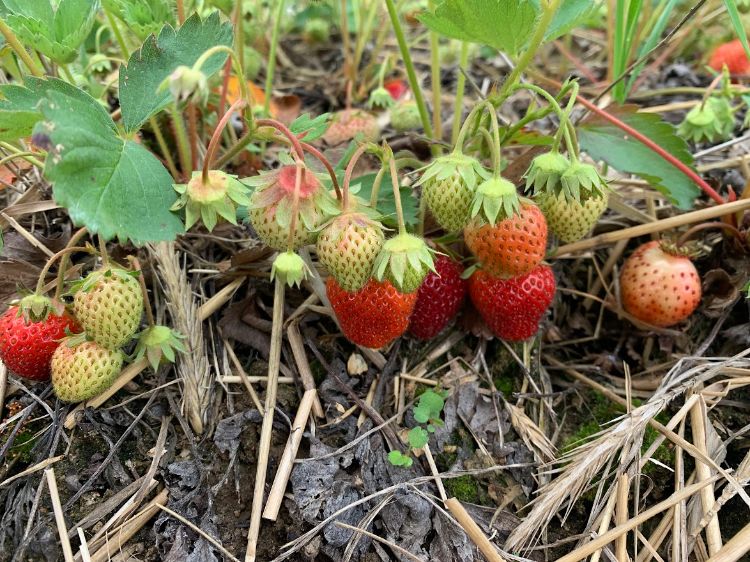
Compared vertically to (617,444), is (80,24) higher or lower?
higher

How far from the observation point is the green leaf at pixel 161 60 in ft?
4.54

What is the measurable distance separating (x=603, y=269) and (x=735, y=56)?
132 centimetres

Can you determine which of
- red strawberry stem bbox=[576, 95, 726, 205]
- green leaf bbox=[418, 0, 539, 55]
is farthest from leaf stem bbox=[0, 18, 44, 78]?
red strawberry stem bbox=[576, 95, 726, 205]

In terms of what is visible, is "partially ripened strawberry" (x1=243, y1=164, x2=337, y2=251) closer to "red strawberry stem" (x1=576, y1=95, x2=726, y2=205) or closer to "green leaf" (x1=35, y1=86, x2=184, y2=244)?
"green leaf" (x1=35, y1=86, x2=184, y2=244)

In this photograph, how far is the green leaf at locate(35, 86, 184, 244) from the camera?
3.90ft

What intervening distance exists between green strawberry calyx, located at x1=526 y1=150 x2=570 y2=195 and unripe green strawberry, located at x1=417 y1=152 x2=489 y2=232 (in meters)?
0.11

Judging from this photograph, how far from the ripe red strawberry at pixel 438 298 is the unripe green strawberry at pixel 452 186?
22 centimetres

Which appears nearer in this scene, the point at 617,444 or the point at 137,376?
the point at 617,444

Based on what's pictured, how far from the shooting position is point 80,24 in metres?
1.45

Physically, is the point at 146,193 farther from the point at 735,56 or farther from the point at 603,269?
the point at 735,56

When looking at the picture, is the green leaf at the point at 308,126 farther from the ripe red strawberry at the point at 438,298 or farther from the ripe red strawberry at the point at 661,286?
the ripe red strawberry at the point at 661,286

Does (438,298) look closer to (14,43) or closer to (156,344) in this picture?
(156,344)

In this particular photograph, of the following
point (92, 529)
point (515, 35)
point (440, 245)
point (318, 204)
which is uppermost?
point (515, 35)

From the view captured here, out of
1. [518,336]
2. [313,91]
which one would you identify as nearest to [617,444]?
[518,336]
